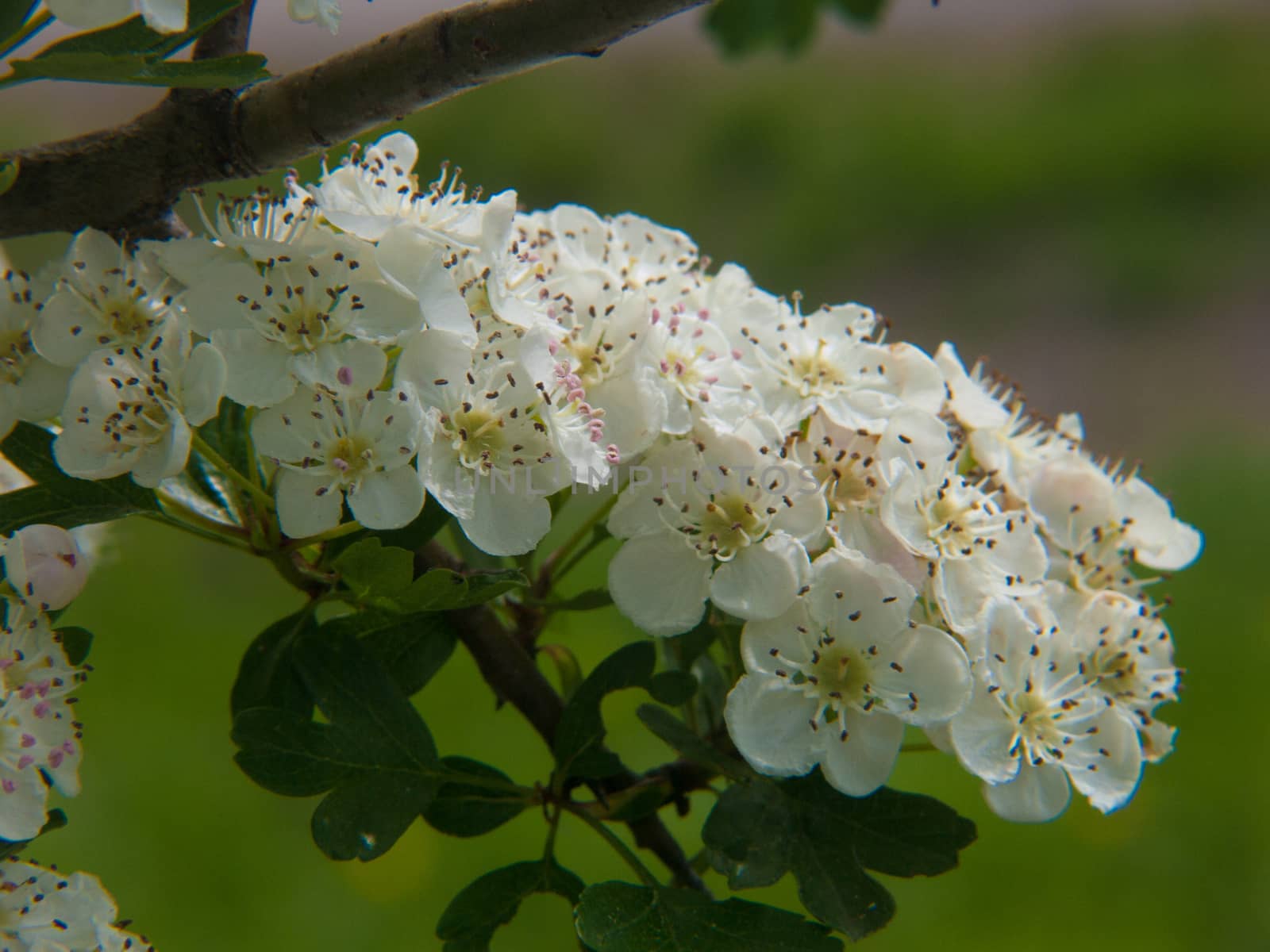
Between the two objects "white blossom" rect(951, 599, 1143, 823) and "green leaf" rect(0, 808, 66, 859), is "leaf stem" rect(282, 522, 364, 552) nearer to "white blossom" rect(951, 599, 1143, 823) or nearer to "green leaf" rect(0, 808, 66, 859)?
"green leaf" rect(0, 808, 66, 859)

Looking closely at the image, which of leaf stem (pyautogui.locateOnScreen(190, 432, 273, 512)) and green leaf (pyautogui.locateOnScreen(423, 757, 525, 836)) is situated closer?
leaf stem (pyautogui.locateOnScreen(190, 432, 273, 512))

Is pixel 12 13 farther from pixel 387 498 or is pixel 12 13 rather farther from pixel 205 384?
pixel 387 498

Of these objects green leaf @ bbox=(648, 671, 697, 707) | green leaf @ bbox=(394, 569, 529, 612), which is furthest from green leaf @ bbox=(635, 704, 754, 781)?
green leaf @ bbox=(394, 569, 529, 612)

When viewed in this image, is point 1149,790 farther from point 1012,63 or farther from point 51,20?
point 1012,63

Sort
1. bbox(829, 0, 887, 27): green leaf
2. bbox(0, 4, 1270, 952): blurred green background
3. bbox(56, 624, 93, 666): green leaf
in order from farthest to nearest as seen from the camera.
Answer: bbox(0, 4, 1270, 952): blurred green background
bbox(829, 0, 887, 27): green leaf
bbox(56, 624, 93, 666): green leaf

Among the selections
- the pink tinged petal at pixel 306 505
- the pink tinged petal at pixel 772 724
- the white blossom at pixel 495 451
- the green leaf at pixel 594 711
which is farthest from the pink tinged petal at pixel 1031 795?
the pink tinged petal at pixel 306 505

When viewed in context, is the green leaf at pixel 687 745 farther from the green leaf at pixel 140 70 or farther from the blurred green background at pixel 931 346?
the green leaf at pixel 140 70
